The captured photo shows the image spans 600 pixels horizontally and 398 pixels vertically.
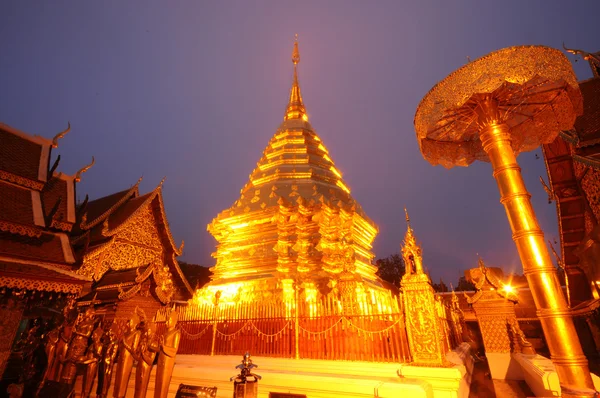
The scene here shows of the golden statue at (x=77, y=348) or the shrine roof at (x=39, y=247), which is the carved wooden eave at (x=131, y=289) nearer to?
the shrine roof at (x=39, y=247)

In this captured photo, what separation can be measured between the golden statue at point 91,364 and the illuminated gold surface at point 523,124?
6166 millimetres

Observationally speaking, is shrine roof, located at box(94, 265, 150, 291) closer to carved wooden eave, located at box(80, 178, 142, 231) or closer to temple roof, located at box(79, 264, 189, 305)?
temple roof, located at box(79, 264, 189, 305)

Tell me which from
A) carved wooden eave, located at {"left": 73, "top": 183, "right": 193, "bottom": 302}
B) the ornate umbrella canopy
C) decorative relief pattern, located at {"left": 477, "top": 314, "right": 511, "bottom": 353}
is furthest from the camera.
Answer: carved wooden eave, located at {"left": 73, "top": 183, "right": 193, "bottom": 302}

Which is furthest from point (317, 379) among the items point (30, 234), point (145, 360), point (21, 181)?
point (21, 181)

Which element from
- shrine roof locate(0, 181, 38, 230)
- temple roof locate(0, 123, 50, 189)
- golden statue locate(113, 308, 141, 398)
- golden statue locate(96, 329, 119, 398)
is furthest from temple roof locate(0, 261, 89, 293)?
temple roof locate(0, 123, 50, 189)

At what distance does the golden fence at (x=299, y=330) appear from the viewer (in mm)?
5039

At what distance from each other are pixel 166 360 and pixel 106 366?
6.53 ft

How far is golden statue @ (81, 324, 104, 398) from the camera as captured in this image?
4.81 meters

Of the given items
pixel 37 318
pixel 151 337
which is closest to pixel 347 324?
pixel 151 337

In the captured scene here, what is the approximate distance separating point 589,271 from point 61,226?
1404 cm

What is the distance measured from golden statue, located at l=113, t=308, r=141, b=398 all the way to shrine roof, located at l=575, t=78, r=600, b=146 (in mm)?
9188

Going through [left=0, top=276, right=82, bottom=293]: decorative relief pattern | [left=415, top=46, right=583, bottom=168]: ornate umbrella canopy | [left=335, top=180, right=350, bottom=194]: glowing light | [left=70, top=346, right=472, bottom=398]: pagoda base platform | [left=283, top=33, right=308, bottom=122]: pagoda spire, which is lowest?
[left=70, top=346, right=472, bottom=398]: pagoda base platform

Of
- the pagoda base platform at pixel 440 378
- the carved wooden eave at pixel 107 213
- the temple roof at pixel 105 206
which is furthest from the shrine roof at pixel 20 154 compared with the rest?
the pagoda base platform at pixel 440 378

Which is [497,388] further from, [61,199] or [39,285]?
[61,199]
